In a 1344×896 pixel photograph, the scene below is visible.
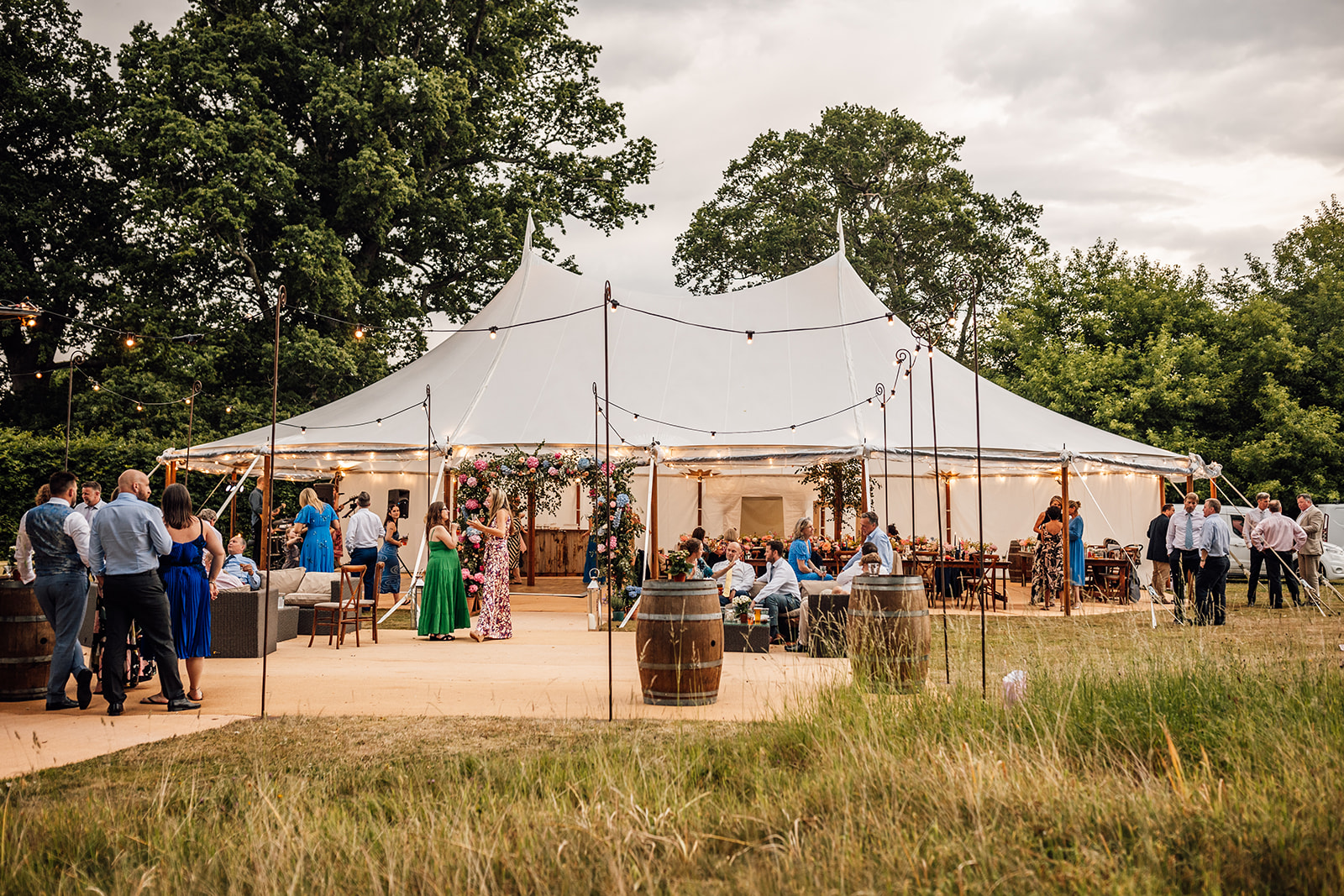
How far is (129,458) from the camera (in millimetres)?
15742

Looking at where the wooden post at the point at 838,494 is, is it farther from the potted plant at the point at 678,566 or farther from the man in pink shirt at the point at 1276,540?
the potted plant at the point at 678,566

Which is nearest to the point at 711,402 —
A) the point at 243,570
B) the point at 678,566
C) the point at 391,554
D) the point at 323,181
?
the point at 391,554

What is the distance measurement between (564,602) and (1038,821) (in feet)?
36.2

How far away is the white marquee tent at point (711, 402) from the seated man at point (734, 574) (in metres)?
2.59

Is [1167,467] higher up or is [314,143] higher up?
[314,143]

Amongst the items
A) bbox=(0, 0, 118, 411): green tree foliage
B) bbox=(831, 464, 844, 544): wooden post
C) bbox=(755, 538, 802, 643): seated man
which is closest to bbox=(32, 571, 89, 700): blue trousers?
bbox=(755, 538, 802, 643): seated man

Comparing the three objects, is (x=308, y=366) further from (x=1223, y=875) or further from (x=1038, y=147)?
(x=1223, y=875)

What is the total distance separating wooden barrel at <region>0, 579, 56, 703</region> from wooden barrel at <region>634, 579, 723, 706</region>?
3.44 metres

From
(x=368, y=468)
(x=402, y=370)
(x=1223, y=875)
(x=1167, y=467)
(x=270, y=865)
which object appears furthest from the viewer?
(x=368, y=468)

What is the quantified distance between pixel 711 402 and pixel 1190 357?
1365 cm

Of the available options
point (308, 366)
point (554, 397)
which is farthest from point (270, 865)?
point (308, 366)

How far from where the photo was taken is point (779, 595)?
28.0ft

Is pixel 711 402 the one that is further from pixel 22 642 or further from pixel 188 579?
pixel 22 642

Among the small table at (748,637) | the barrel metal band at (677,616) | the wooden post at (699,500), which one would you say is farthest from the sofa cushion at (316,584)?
the wooden post at (699,500)
